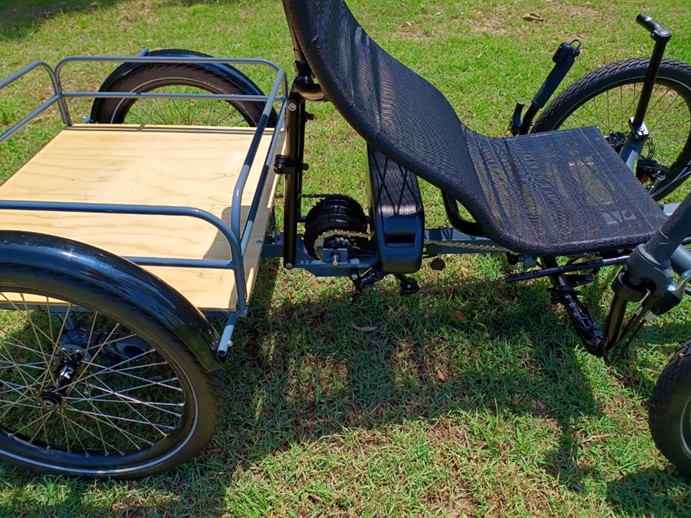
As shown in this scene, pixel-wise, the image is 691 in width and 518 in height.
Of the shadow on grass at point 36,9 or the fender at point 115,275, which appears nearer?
the fender at point 115,275

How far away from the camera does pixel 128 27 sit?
208 inches

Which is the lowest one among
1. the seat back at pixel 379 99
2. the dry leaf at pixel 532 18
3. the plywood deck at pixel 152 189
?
the dry leaf at pixel 532 18

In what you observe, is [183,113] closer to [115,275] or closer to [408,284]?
[408,284]

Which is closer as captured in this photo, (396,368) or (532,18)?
(396,368)

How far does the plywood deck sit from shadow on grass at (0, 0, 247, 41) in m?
4.11

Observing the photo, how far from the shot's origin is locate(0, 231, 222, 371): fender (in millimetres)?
1267

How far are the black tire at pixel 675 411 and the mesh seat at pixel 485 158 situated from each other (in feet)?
1.36

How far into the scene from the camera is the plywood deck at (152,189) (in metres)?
1.69

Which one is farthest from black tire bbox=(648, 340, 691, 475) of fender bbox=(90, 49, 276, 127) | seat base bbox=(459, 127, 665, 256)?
fender bbox=(90, 49, 276, 127)

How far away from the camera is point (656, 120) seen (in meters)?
2.90

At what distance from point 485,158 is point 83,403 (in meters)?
1.73

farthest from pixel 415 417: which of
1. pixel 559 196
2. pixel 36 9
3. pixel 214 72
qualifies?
pixel 36 9

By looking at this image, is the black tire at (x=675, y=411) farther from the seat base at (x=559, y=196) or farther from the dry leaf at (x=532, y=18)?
the dry leaf at (x=532, y=18)

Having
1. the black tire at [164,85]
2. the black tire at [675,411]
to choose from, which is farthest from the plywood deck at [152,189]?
the black tire at [675,411]
